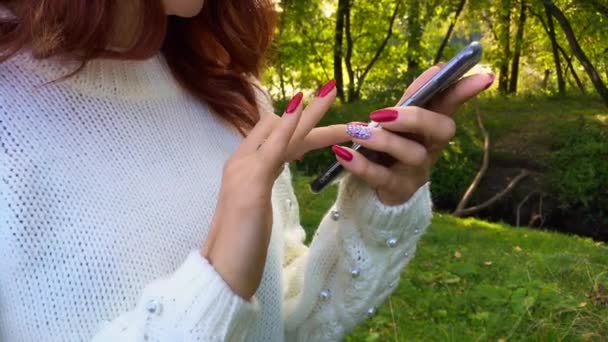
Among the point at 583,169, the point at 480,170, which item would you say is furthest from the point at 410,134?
the point at 480,170

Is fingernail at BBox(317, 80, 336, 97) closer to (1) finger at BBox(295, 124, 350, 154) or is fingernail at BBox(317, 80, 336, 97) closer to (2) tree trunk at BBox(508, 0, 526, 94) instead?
(1) finger at BBox(295, 124, 350, 154)

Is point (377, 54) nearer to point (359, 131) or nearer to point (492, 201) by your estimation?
point (492, 201)

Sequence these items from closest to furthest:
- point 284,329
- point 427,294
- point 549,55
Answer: point 284,329
point 427,294
point 549,55

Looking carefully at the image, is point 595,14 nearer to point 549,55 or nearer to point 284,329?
point 549,55

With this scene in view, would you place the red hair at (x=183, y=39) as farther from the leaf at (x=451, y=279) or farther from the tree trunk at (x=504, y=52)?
the tree trunk at (x=504, y=52)

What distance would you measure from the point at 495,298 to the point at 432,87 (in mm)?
2498

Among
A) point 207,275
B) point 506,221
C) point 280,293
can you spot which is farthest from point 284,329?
point 506,221

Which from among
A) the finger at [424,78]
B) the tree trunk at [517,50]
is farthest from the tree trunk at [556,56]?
the finger at [424,78]

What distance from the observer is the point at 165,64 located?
1.34 metres

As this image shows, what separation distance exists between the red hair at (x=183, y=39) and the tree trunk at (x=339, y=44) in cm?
1065

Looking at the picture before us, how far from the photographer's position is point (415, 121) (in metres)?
0.97

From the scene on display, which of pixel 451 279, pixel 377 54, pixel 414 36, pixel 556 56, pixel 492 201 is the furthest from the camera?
pixel 377 54

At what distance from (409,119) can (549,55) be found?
43.8ft

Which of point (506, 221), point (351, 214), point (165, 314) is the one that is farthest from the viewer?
point (506, 221)
